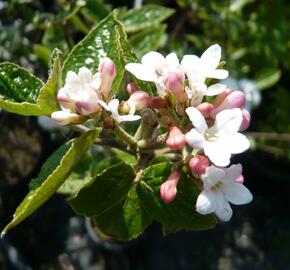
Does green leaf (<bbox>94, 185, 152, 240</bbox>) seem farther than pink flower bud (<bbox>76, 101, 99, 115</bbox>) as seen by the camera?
Yes

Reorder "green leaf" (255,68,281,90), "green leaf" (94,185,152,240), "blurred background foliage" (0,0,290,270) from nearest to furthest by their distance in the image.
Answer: "green leaf" (94,185,152,240), "blurred background foliage" (0,0,290,270), "green leaf" (255,68,281,90)

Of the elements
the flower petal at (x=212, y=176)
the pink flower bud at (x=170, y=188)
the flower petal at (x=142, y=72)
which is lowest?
the pink flower bud at (x=170, y=188)

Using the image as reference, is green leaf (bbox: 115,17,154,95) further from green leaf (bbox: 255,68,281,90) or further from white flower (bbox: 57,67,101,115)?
green leaf (bbox: 255,68,281,90)

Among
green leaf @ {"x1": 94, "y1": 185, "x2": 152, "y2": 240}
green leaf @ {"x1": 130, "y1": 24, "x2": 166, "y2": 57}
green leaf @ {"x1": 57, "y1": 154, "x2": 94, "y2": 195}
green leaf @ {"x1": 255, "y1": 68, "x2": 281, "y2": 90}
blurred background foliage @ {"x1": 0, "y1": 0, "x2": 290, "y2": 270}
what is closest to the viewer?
green leaf @ {"x1": 94, "y1": 185, "x2": 152, "y2": 240}

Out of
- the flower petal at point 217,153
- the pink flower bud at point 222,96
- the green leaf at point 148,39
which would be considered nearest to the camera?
the flower petal at point 217,153

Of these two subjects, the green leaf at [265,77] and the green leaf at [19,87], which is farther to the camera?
the green leaf at [265,77]

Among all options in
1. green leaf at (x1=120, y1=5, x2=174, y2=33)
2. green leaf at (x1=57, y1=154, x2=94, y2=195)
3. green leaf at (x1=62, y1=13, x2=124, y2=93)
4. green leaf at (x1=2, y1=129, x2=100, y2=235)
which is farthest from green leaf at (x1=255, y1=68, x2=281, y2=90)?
green leaf at (x1=2, y1=129, x2=100, y2=235)

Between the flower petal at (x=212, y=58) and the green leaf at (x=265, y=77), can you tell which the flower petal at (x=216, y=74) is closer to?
the flower petal at (x=212, y=58)

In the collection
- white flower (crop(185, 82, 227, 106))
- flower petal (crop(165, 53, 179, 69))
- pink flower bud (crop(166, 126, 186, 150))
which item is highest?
flower petal (crop(165, 53, 179, 69))

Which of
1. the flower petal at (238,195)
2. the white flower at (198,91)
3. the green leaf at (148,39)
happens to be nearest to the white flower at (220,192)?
the flower petal at (238,195)
